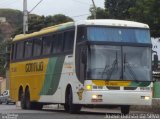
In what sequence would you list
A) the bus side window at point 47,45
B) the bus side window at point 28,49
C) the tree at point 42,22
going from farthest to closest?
1. the tree at point 42,22
2. the bus side window at point 28,49
3. the bus side window at point 47,45

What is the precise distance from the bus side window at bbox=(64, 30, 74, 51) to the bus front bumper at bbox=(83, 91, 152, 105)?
264 centimetres

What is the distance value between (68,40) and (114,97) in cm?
365

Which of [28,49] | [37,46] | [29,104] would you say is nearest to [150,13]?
[37,46]

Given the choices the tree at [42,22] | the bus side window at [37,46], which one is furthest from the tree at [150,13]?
the tree at [42,22]

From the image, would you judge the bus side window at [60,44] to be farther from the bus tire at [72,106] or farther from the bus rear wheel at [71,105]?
the bus tire at [72,106]

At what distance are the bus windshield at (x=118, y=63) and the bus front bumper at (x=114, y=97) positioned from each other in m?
0.56

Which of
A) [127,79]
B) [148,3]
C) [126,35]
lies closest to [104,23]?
[126,35]

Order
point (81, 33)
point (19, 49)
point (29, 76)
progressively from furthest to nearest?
point (19, 49) < point (29, 76) < point (81, 33)

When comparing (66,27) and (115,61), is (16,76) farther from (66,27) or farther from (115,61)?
(115,61)

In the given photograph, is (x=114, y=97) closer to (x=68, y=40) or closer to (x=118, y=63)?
(x=118, y=63)

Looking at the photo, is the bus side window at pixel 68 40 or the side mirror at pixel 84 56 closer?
the side mirror at pixel 84 56

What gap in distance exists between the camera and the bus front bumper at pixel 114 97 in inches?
883

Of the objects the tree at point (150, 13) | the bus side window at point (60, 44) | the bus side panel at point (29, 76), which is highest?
the tree at point (150, 13)

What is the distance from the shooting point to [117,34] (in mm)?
23391
